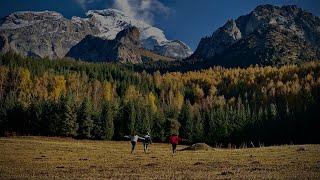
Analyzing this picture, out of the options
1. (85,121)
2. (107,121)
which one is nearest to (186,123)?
(107,121)

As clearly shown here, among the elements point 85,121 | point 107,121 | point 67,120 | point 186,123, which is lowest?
point 67,120

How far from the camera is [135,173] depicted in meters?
33.3

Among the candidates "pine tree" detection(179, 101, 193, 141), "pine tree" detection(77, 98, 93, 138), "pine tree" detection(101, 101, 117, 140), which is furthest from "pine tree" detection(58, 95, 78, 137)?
"pine tree" detection(179, 101, 193, 141)

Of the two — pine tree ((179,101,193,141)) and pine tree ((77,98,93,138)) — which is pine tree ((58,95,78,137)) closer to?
pine tree ((77,98,93,138))

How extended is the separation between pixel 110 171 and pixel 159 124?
112 m

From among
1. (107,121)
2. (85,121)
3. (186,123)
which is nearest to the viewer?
(85,121)

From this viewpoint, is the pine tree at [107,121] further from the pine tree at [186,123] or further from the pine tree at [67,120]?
the pine tree at [186,123]

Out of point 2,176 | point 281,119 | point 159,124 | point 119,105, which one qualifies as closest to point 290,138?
point 281,119

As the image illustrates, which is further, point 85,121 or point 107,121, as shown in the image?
point 107,121

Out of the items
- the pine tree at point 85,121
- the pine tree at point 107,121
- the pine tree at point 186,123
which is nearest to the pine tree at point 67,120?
the pine tree at point 85,121

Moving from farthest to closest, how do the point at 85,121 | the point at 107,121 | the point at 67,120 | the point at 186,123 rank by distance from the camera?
the point at 186,123 < the point at 107,121 < the point at 85,121 < the point at 67,120

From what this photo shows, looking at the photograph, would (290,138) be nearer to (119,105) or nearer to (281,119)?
(281,119)

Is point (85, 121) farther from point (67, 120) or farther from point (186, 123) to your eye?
point (186, 123)

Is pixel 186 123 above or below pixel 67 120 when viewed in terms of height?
above
